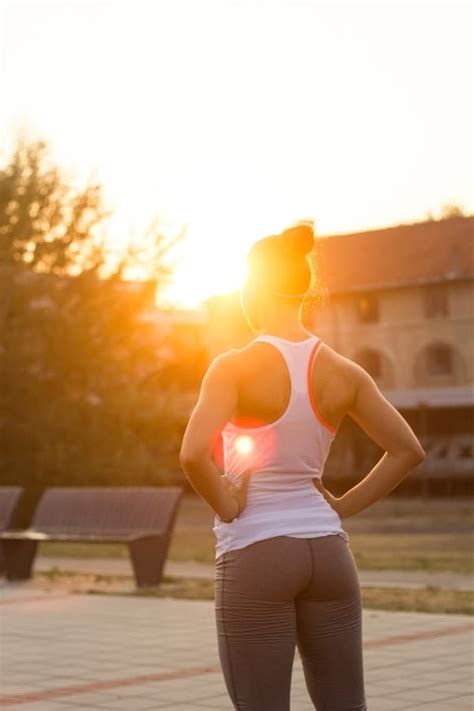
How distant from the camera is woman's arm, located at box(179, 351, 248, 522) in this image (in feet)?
13.1

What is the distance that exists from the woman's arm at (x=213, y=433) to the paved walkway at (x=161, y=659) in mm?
3905

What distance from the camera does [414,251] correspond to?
7631 cm

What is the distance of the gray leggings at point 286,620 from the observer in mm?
3994

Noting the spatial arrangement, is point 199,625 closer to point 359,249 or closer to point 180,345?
point 180,345

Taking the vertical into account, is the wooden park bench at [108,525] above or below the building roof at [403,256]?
below

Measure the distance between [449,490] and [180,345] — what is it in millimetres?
23356

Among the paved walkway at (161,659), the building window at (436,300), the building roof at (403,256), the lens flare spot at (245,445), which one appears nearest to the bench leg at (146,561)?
the paved walkway at (161,659)

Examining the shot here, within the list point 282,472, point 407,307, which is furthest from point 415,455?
point 407,307

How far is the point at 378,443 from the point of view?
430 cm

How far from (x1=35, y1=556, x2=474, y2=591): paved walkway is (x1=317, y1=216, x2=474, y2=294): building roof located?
5314cm

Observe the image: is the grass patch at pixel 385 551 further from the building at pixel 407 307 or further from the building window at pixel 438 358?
the building window at pixel 438 358

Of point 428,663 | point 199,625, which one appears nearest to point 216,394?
point 428,663

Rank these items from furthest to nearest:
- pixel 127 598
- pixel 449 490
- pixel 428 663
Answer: pixel 449 490 → pixel 127 598 → pixel 428 663

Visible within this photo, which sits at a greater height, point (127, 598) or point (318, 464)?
point (318, 464)
